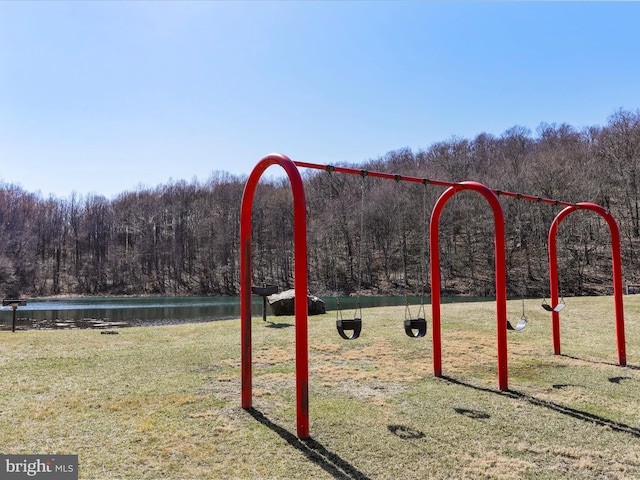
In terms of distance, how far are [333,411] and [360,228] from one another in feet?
88.0

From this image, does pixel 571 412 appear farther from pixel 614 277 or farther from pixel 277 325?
pixel 277 325

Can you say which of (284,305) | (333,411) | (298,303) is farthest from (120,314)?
(298,303)

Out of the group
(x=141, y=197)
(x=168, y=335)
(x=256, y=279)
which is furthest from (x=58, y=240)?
(x=168, y=335)

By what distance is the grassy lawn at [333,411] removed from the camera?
4.18 meters

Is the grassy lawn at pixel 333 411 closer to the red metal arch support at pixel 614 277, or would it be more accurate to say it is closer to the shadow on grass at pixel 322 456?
the shadow on grass at pixel 322 456

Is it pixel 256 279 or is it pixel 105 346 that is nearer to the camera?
pixel 105 346

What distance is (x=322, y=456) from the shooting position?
438cm

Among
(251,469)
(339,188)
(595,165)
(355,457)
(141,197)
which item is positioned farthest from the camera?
(141,197)

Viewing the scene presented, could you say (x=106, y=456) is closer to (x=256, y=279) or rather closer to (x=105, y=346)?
(x=105, y=346)

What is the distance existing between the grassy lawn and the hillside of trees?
2380 centimetres

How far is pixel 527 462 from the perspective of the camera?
4199 mm

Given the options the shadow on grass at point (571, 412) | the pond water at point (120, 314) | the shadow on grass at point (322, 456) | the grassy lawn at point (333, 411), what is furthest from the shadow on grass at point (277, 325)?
the shadow on grass at point (322, 456)

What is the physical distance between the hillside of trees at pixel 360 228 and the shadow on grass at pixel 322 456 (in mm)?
27869

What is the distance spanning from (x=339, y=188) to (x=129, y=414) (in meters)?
52.7
